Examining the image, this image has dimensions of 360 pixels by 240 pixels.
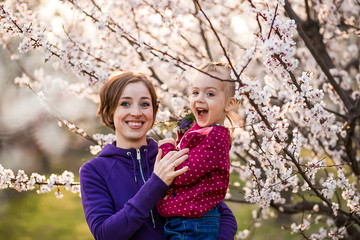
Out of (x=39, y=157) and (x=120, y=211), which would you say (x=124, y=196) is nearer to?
(x=120, y=211)

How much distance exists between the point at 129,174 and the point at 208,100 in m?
0.53

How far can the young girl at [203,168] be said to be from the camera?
187 cm

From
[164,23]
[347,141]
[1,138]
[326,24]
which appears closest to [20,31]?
[164,23]

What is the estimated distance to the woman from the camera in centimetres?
176

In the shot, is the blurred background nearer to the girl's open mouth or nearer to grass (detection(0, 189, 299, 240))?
grass (detection(0, 189, 299, 240))

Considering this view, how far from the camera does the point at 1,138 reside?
10930 millimetres

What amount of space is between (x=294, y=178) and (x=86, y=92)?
8.96 feet

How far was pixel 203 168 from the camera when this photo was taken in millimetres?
1878

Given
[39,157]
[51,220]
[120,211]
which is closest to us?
[120,211]

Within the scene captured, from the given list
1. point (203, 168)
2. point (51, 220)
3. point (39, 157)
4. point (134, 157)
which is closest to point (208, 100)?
point (203, 168)

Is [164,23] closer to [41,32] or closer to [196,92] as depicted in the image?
[41,32]

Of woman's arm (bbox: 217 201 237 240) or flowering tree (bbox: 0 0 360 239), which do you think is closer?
woman's arm (bbox: 217 201 237 240)

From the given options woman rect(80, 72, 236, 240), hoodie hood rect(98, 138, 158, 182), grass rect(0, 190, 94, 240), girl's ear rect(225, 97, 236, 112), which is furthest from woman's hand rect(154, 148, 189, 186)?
grass rect(0, 190, 94, 240)

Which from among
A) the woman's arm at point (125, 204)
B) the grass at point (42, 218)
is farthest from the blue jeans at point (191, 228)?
the grass at point (42, 218)
